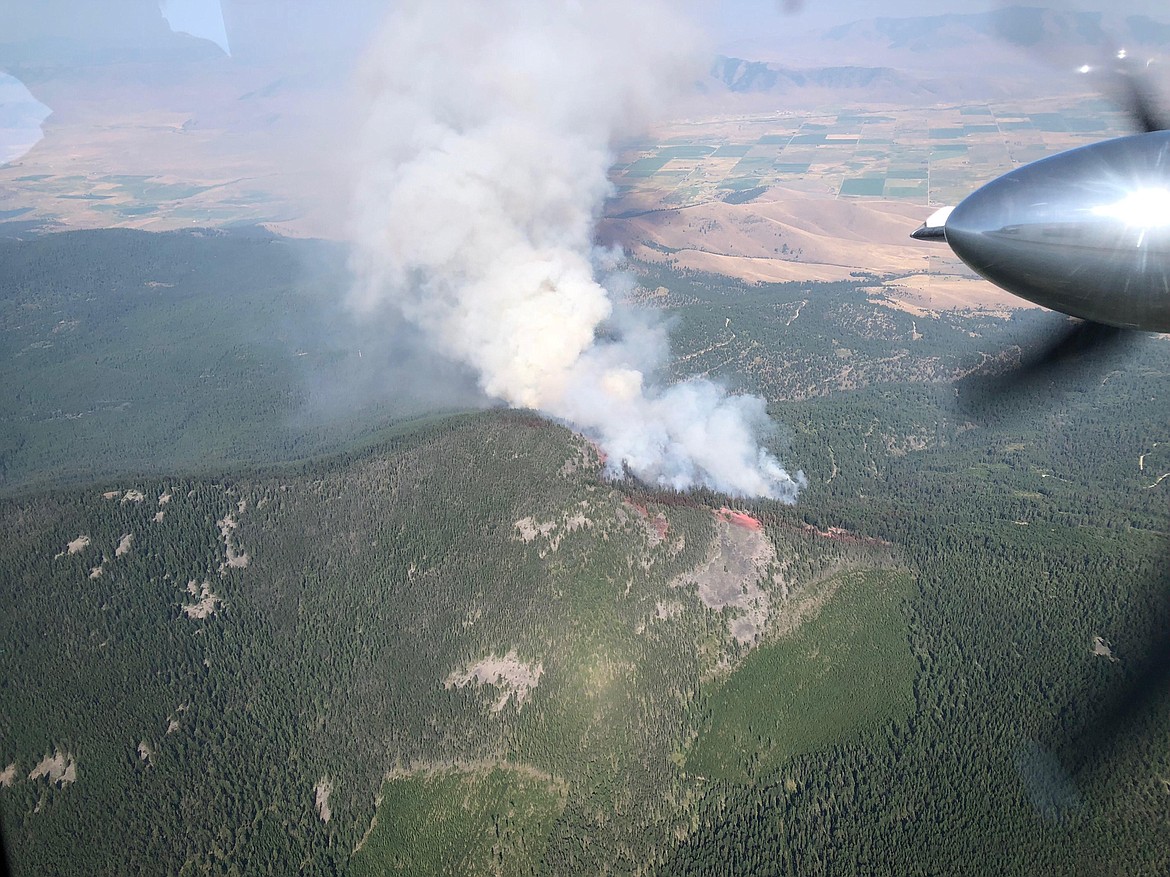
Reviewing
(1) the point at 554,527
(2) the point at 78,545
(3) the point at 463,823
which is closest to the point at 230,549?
(2) the point at 78,545

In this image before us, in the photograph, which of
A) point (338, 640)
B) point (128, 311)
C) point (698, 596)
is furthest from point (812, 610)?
Result: point (128, 311)

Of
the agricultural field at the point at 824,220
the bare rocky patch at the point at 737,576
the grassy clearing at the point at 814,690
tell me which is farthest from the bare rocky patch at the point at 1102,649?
the agricultural field at the point at 824,220

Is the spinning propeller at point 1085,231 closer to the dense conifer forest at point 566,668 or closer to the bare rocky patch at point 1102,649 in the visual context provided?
the dense conifer forest at point 566,668

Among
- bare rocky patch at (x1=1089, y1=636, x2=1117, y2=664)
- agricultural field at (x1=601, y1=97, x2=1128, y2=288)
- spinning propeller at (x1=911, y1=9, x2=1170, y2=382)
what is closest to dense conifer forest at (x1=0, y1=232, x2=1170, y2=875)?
bare rocky patch at (x1=1089, y1=636, x2=1117, y2=664)

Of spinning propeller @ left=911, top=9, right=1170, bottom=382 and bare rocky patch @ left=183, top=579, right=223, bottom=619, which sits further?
bare rocky patch @ left=183, top=579, right=223, bottom=619

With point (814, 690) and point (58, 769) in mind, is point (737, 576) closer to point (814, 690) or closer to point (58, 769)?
point (814, 690)

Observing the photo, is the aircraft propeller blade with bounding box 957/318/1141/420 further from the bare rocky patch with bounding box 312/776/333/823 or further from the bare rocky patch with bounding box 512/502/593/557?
the bare rocky patch with bounding box 312/776/333/823

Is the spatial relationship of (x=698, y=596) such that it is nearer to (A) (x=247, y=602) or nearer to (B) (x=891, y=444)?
(A) (x=247, y=602)
